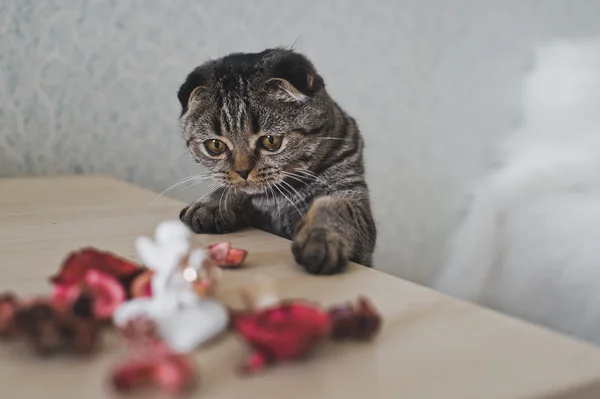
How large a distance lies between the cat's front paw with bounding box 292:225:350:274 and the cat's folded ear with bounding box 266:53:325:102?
0.32m

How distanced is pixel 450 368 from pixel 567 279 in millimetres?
774

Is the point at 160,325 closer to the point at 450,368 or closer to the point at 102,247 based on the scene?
the point at 450,368

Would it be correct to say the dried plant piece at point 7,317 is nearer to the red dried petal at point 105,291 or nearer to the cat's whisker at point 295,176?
the red dried petal at point 105,291

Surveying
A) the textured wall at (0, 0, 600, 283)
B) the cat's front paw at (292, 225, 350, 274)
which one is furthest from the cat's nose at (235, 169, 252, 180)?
the textured wall at (0, 0, 600, 283)

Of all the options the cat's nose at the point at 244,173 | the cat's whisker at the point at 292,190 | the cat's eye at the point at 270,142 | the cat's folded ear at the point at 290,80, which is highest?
the cat's folded ear at the point at 290,80

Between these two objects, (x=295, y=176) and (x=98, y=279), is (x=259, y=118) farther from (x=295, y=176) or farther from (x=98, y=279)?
(x=98, y=279)

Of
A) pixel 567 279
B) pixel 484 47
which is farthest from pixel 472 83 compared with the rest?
pixel 567 279

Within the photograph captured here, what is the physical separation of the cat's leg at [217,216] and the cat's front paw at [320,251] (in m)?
0.24

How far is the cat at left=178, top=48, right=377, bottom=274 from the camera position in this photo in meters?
0.96

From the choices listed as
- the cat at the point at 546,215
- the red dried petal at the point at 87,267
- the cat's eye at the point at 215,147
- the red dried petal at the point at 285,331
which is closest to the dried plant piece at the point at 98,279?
the red dried petal at the point at 87,267

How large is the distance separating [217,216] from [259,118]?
17cm

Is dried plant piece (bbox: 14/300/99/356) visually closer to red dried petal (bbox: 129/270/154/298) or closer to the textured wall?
red dried petal (bbox: 129/270/154/298)

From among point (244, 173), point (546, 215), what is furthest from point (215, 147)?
point (546, 215)

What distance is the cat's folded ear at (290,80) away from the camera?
954 millimetres
